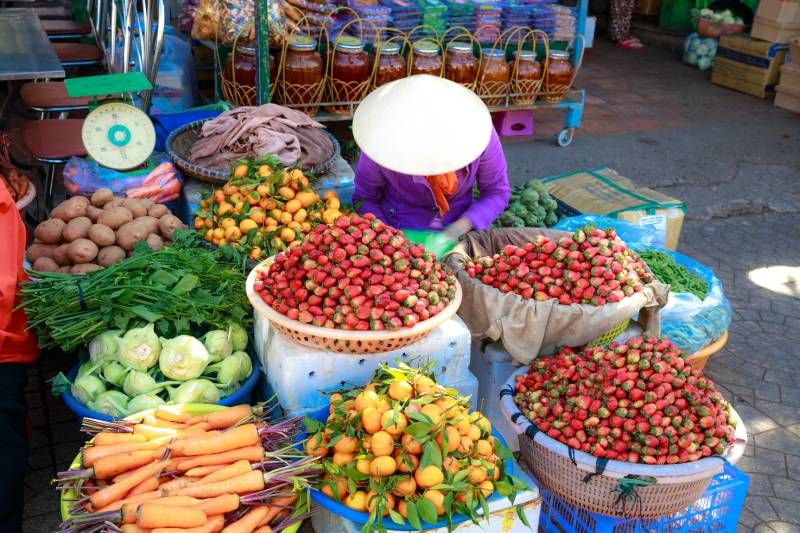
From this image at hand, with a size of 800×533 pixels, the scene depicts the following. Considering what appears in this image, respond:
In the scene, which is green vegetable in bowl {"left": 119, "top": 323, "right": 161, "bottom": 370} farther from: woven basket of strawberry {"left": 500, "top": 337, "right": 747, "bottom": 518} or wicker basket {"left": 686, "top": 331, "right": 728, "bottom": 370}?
wicker basket {"left": 686, "top": 331, "right": 728, "bottom": 370}

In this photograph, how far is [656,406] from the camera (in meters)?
2.31

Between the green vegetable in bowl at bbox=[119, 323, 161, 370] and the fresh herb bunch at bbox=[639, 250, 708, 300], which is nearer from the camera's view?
the green vegetable in bowl at bbox=[119, 323, 161, 370]

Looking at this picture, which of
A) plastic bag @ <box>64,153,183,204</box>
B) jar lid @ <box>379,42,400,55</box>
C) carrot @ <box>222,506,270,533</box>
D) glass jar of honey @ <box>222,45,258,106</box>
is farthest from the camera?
jar lid @ <box>379,42,400,55</box>

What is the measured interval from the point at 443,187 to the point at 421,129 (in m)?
0.68

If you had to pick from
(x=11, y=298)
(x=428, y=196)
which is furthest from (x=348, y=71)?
(x=11, y=298)

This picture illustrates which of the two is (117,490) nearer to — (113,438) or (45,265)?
(113,438)

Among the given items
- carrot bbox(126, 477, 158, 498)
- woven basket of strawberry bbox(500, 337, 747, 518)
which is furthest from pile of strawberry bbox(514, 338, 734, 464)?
carrot bbox(126, 477, 158, 498)

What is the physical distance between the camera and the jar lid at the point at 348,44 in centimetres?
520

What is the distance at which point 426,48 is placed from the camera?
5426mm

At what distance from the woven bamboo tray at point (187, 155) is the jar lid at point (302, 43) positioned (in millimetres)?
1168

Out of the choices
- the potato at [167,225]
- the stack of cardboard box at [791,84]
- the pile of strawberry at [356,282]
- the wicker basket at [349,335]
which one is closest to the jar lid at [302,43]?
the potato at [167,225]

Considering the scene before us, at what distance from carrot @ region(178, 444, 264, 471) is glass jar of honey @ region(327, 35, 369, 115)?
3570 millimetres

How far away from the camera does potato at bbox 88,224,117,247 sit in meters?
3.07

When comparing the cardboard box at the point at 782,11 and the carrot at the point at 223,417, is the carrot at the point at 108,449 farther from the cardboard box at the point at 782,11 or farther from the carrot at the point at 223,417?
the cardboard box at the point at 782,11
